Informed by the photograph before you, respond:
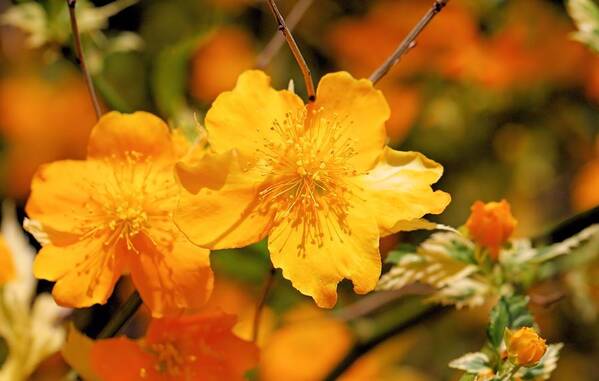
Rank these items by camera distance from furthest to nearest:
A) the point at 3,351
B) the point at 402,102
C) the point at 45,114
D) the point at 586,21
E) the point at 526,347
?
the point at 45,114 → the point at 402,102 → the point at 3,351 → the point at 586,21 → the point at 526,347

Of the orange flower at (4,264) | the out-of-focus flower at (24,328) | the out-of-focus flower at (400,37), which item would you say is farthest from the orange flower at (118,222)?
the out-of-focus flower at (400,37)

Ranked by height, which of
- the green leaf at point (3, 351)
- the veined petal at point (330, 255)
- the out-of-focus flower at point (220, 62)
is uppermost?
the veined petal at point (330, 255)

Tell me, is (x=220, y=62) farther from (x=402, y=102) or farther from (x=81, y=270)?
(x=81, y=270)

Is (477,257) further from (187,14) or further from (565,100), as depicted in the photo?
(187,14)

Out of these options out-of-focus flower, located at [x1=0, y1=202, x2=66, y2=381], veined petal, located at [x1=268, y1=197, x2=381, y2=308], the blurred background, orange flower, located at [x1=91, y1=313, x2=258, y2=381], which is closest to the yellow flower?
veined petal, located at [x1=268, y1=197, x2=381, y2=308]

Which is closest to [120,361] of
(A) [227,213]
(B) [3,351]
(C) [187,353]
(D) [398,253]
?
(C) [187,353]

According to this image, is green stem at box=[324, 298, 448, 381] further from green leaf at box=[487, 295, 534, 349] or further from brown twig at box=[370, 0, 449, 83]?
brown twig at box=[370, 0, 449, 83]

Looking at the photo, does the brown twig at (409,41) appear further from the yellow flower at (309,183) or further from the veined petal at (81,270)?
the veined petal at (81,270)
